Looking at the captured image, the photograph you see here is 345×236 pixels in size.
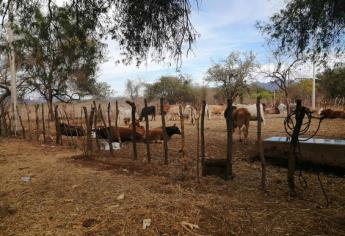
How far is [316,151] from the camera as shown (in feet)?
28.0

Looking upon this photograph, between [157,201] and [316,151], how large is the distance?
438 cm

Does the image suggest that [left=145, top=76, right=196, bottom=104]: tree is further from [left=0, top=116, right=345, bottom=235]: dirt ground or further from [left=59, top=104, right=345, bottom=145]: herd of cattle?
[left=0, top=116, right=345, bottom=235]: dirt ground

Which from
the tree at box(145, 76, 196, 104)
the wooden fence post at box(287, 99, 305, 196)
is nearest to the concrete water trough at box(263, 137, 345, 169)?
the wooden fence post at box(287, 99, 305, 196)

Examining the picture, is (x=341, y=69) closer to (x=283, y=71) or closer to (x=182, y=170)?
(x=182, y=170)

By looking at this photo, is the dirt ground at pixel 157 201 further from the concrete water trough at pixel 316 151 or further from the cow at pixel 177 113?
the cow at pixel 177 113

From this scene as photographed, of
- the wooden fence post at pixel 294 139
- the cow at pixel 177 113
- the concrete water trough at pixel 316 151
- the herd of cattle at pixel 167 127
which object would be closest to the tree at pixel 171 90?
the herd of cattle at pixel 167 127

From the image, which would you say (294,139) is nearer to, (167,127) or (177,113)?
(167,127)

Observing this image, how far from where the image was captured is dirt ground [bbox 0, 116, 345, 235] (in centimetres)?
518

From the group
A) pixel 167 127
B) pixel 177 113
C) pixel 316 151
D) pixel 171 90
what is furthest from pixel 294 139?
pixel 171 90

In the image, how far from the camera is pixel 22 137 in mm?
17047

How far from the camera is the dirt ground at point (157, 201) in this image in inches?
204

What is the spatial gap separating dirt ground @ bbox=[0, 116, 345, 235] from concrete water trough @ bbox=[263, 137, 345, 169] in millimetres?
326

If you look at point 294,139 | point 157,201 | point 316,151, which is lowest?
point 157,201

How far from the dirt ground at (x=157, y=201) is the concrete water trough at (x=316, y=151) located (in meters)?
0.33
